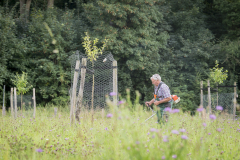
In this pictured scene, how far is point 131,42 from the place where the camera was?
13.4m

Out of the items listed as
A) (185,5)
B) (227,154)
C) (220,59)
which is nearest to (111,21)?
(185,5)

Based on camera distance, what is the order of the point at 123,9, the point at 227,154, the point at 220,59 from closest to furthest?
the point at 227,154 → the point at 123,9 → the point at 220,59

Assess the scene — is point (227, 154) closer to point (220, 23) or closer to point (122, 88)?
point (122, 88)

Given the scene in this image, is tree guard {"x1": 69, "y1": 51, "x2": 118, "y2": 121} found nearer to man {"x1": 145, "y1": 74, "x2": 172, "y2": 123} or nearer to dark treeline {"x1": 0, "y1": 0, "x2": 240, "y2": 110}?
man {"x1": 145, "y1": 74, "x2": 172, "y2": 123}

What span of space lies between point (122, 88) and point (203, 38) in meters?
7.37

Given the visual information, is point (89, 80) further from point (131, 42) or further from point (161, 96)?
point (161, 96)

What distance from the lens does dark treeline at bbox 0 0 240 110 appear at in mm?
13508

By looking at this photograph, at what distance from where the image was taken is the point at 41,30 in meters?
15.0

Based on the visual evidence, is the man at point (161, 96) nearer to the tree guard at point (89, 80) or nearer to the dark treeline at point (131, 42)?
the tree guard at point (89, 80)

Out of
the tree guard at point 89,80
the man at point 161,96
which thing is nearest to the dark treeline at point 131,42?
the tree guard at point 89,80

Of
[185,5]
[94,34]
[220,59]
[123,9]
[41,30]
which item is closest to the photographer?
[123,9]

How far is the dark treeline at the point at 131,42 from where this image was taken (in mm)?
13508

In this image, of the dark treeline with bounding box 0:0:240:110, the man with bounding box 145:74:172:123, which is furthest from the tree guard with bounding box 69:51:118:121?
the dark treeline with bounding box 0:0:240:110

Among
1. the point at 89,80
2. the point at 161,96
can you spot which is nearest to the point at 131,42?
the point at 89,80
